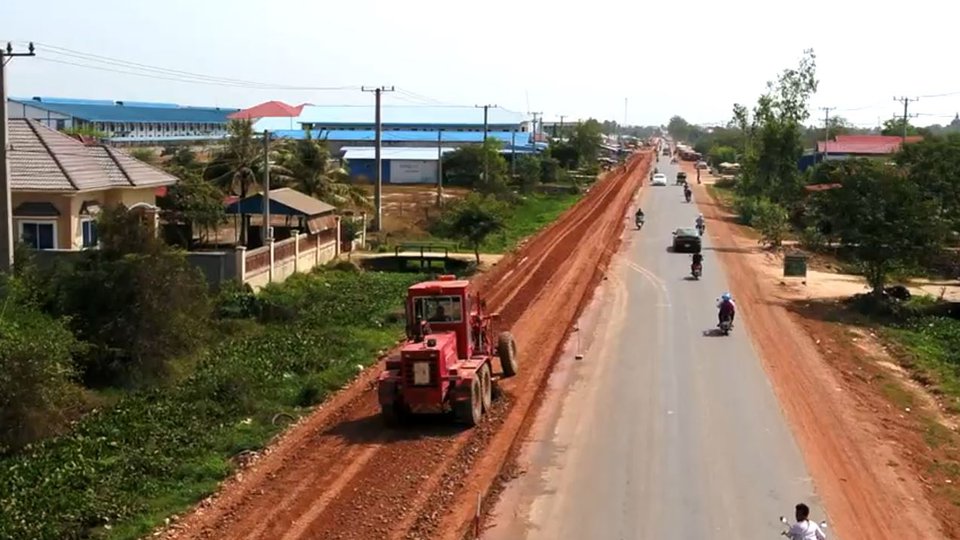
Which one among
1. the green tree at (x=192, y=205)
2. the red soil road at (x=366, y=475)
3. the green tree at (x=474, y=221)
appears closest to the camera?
the red soil road at (x=366, y=475)

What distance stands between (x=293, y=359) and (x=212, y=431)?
5.84 meters

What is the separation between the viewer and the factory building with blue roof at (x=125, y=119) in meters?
106

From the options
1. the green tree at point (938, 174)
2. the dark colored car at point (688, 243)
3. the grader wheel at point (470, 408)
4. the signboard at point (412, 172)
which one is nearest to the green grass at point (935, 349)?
A: the green tree at point (938, 174)

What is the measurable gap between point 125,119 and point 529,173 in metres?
57.8

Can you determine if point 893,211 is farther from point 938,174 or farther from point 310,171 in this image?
point 310,171

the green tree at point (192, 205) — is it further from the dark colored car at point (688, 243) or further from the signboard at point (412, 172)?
the signboard at point (412, 172)

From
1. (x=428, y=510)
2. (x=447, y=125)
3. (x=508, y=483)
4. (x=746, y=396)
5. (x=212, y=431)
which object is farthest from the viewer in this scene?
(x=447, y=125)

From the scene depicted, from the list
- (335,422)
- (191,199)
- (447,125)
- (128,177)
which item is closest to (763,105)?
(191,199)

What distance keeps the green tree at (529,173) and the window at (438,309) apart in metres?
71.2

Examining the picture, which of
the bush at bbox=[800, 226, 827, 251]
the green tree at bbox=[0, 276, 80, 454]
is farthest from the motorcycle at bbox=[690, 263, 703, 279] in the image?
the green tree at bbox=[0, 276, 80, 454]

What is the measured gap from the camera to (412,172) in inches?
3762


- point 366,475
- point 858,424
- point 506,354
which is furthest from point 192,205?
point 858,424

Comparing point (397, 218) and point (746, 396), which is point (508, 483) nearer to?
point (746, 396)

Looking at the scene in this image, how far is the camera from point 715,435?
1881 centimetres
